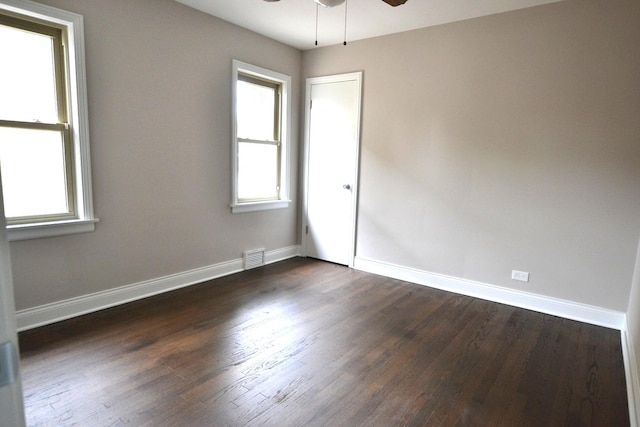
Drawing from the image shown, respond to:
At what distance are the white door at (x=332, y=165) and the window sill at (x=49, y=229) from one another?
2567 millimetres

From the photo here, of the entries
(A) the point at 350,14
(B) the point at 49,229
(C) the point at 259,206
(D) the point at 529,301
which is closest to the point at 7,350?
(B) the point at 49,229

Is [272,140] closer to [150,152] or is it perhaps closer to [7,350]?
[150,152]

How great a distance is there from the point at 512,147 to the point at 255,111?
276cm

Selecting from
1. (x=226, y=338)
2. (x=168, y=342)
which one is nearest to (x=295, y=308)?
(x=226, y=338)

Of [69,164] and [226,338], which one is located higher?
[69,164]

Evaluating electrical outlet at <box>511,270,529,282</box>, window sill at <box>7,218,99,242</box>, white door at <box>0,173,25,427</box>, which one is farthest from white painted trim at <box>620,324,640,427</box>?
window sill at <box>7,218,99,242</box>

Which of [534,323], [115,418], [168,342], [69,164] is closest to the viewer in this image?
[115,418]

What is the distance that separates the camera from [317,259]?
191 inches

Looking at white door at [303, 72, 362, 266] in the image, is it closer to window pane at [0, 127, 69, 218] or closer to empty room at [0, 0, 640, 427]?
empty room at [0, 0, 640, 427]

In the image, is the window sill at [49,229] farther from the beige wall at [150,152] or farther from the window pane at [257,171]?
the window pane at [257,171]

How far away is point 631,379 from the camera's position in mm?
2209

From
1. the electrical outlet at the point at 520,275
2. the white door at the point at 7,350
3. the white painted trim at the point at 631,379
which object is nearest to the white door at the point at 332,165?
the electrical outlet at the point at 520,275

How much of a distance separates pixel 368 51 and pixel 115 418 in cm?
401

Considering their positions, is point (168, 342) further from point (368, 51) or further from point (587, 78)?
point (587, 78)
